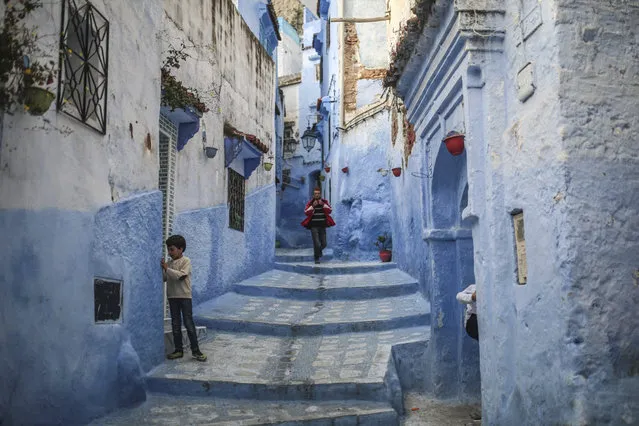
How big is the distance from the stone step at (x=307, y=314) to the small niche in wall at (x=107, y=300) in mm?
2722

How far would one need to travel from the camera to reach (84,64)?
16.4 feet

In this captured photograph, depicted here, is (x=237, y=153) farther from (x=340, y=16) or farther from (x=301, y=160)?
(x=301, y=160)

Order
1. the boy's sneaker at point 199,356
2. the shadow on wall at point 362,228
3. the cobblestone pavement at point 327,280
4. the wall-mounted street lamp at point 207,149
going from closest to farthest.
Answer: the boy's sneaker at point 199,356
the wall-mounted street lamp at point 207,149
the cobblestone pavement at point 327,280
the shadow on wall at point 362,228

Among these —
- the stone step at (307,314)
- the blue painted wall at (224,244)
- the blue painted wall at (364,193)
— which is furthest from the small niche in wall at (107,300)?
the blue painted wall at (364,193)

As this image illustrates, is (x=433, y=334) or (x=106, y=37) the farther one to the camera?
(x=433, y=334)

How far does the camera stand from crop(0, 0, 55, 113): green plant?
4.01 m

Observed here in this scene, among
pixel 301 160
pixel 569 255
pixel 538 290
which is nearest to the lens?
pixel 569 255

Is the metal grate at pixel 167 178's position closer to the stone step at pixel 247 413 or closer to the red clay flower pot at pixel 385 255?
the stone step at pixel 247 413

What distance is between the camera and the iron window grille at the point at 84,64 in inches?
185

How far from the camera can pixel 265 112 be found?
1303 cm

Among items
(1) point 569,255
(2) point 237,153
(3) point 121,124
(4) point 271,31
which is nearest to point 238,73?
(2) point 237,153

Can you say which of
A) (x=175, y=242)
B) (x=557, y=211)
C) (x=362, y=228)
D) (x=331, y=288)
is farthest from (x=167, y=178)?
(x=362, y=228)

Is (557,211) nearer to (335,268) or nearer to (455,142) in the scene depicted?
(455,142)

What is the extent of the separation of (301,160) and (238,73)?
15517 millimetres
